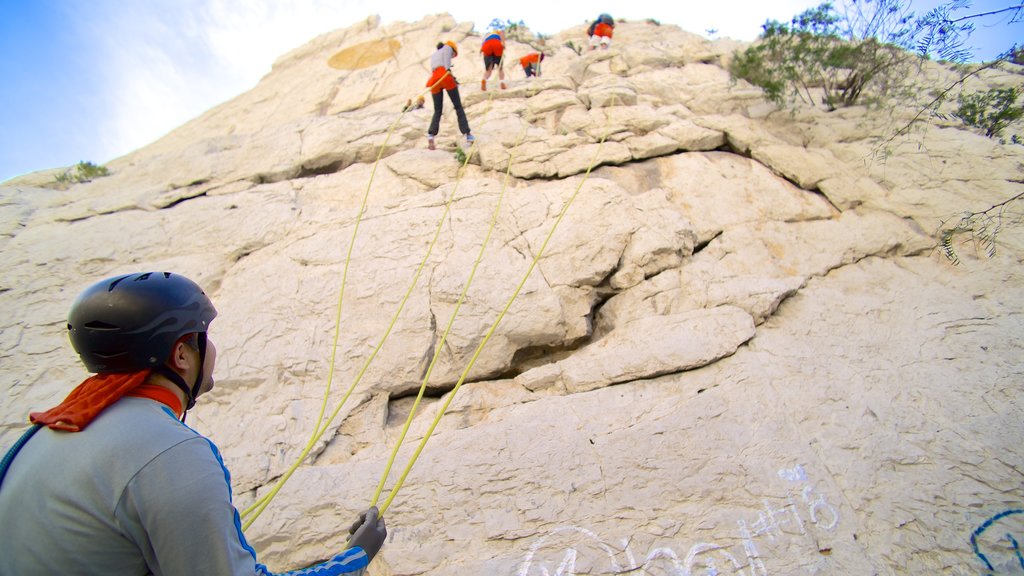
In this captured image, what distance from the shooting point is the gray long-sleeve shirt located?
1.27 metres

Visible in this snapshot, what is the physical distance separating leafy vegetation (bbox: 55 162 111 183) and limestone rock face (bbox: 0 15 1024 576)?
76 cm

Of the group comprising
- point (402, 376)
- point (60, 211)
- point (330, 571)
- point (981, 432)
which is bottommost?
point (981, 432)

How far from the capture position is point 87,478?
129 cm

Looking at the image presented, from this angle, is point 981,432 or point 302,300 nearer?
point 981,432

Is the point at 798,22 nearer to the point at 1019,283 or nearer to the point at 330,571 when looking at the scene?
the point at 1019,283

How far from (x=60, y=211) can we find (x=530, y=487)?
325 inches

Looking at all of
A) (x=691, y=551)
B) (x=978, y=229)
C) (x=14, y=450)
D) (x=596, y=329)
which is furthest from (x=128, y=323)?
(x=978, y=229)

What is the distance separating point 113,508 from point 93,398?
1.27 feet

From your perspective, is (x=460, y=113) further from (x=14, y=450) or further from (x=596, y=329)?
(x=14, y=450)

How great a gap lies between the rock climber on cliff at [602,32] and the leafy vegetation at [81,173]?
10628 millimetres

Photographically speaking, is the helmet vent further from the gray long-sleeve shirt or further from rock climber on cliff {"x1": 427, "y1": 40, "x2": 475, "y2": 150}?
rock climber on cliff {"x1": 427, "y1": 40, "x2": 475, "y2": 150}

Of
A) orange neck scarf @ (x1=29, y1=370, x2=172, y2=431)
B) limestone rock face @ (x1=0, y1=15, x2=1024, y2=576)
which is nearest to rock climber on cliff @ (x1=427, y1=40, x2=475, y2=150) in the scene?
limestone rock face @ (x1=0, y1=15, x2=1024, y2=576)

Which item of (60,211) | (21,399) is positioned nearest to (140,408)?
(21,399)

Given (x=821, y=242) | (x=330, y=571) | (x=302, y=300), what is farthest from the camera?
(x=821, y=242)
